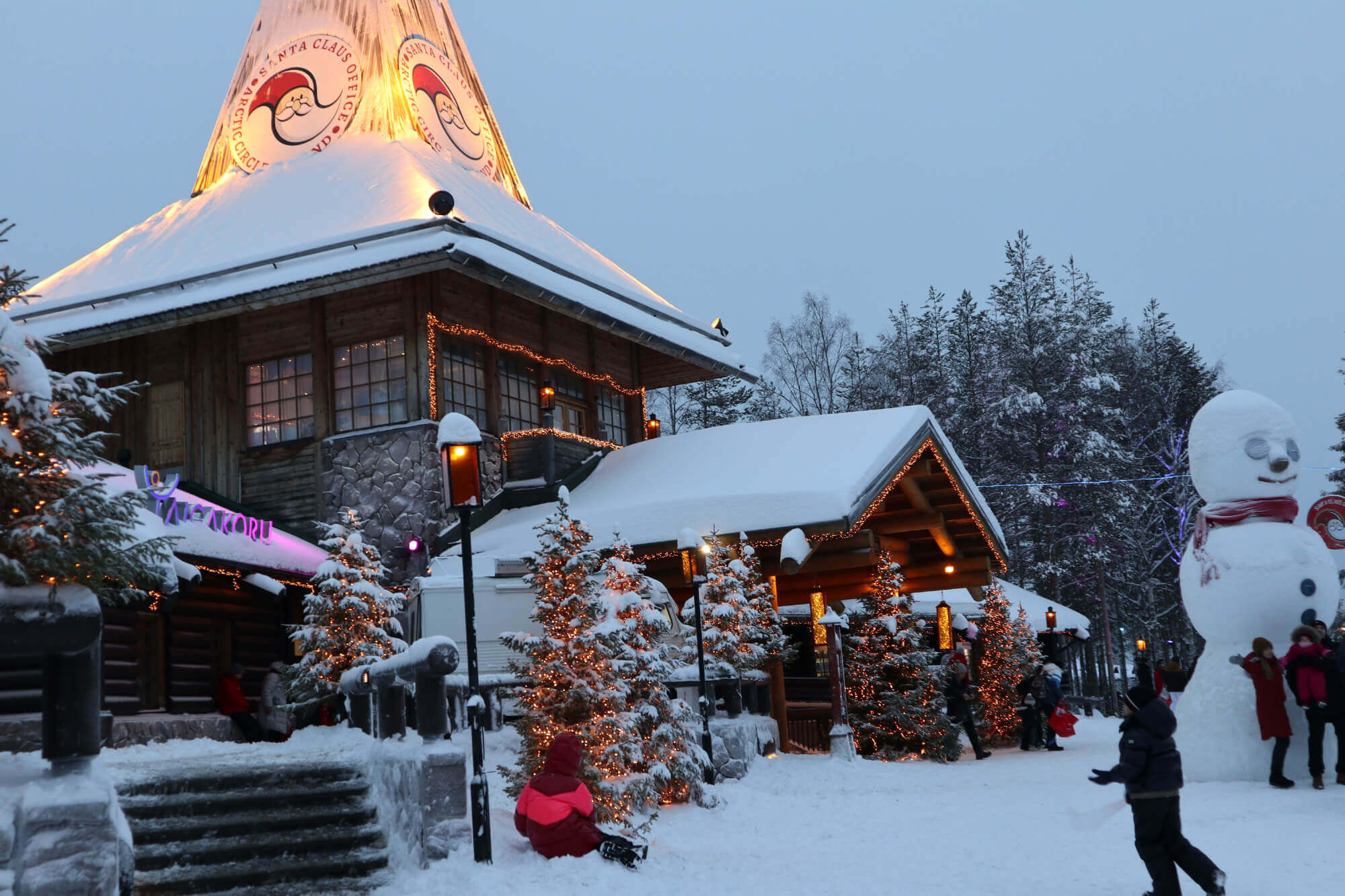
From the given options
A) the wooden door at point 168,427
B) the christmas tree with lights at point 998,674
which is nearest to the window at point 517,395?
the wooden door at point 168,427

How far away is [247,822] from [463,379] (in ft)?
36.1

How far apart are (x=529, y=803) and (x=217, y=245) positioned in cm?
1362

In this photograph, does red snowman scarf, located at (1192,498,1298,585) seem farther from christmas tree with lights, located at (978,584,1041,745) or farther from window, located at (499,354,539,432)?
window, located at (499,354,539,432)

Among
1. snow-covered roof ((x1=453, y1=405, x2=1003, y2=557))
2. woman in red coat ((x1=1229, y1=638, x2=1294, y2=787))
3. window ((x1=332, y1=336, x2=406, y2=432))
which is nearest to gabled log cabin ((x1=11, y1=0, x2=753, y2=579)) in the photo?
window ((x1=332, y1=336, x2=406, y2=432))

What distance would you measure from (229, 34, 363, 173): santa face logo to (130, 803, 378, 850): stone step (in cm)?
1515

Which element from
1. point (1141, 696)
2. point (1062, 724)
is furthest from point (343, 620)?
point (1062, 724)

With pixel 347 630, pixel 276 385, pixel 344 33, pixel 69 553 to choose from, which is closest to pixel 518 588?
pixel 347 630

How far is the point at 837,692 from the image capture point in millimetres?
17766

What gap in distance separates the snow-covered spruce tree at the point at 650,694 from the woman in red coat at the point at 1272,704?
5418mm

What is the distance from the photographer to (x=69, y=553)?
6777 millimetres

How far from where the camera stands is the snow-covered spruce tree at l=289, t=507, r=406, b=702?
1366cm

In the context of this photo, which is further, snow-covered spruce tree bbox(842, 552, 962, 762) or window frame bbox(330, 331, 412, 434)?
snow-covered spruce tree bbox(842, 552, 962, 762)

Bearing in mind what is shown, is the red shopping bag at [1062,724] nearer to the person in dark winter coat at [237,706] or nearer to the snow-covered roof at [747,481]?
the snow-covered roof at [747,481]

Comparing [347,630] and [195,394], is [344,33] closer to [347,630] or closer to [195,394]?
[195,394]
